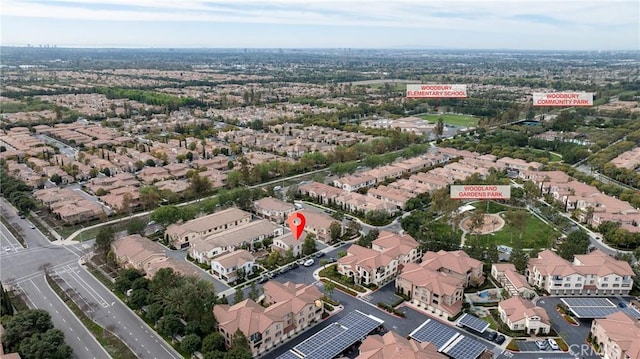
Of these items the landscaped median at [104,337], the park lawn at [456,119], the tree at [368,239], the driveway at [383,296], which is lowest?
the landscaped median at [104,337]

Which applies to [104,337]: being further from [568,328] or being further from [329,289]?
[568,328]

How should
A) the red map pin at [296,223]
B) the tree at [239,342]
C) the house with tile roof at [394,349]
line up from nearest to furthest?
the house with tile roof at [394,349], the tree at [239,342], the red map pin at [296,223]

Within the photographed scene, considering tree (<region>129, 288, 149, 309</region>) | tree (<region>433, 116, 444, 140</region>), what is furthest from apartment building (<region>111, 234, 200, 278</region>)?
tree (<region>433, 116, 444, 140</region>)

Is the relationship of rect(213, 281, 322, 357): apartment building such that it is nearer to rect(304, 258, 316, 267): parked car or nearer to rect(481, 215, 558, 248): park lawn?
rect(304, 258, 316, 267): parked car

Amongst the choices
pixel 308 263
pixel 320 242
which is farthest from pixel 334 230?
pixel 308 263

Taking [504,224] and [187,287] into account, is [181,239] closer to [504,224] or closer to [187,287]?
[187,287]

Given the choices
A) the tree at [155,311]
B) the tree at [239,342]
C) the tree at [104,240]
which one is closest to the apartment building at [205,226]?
the tree at [104,240]

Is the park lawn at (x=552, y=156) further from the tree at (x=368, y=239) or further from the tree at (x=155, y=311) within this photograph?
the tree at (x=155, y=311)
